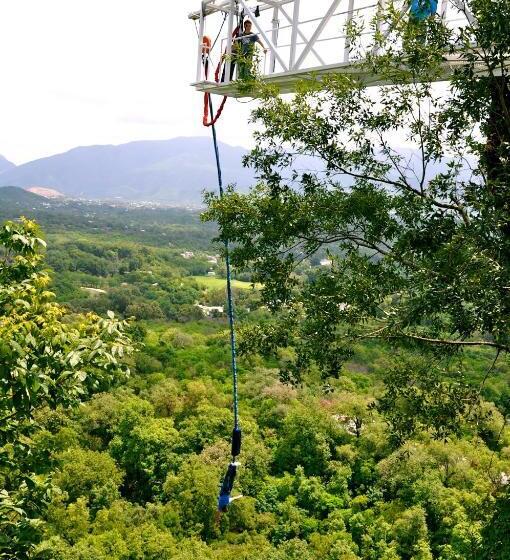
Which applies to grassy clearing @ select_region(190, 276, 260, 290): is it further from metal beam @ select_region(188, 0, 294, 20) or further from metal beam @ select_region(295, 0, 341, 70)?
metal beam @ select_region(295, 0, 341, 70)

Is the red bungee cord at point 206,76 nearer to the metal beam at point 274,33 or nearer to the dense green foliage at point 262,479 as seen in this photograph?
the metal beam at point 274,33

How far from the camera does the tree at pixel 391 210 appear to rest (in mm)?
4129

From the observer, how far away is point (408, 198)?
5.55 meters

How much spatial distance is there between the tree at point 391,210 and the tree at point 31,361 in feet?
7.26

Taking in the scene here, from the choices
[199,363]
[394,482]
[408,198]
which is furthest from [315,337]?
[199,363]

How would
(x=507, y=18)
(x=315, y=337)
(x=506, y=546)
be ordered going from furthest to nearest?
(x=315, y=337), (x=506, y=546), (x=507, y=18)

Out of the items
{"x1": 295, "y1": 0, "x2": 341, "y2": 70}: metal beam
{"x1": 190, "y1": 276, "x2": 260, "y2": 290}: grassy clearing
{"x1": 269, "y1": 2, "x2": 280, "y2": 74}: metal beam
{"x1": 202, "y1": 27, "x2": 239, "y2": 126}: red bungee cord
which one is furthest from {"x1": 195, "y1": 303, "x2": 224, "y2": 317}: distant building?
{"x1": 295, "y1": 0, "x2": 341, "y2": 70}: metal beam

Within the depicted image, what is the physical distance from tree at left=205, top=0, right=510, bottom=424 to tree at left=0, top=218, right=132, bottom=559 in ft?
7.26

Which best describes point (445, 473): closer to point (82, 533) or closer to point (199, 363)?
point (82, 533)

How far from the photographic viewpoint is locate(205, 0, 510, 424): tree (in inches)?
163

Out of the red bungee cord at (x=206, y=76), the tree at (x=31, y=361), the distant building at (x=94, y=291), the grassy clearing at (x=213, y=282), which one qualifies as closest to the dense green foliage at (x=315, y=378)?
the tree at (x=31, y=361)

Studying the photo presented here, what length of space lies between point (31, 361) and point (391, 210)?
3.93 meters

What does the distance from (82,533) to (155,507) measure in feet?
10.0

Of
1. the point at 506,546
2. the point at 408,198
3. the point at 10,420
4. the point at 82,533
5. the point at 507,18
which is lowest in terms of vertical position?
the point at 82,533
